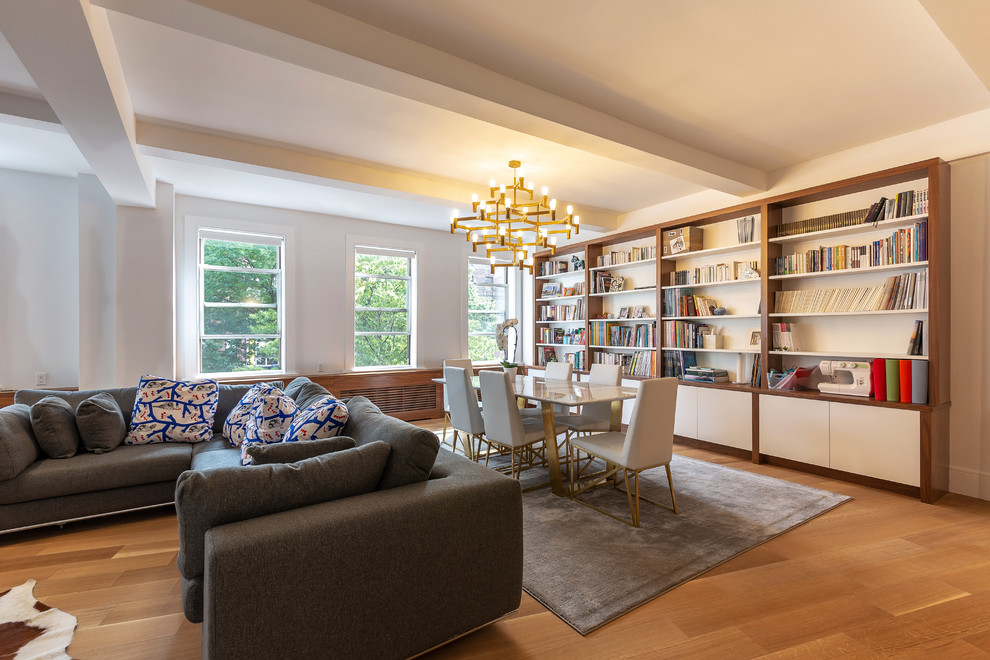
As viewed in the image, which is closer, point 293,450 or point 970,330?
point 293,450

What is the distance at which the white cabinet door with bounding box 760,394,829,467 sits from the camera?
12.8 ft

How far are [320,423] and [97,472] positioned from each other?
157 cm

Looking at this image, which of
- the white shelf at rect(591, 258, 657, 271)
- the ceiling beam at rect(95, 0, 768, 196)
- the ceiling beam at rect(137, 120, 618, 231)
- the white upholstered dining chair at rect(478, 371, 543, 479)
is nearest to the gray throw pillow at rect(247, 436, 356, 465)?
the white upholstered dining chair at rect(478, 371, 543, 479)

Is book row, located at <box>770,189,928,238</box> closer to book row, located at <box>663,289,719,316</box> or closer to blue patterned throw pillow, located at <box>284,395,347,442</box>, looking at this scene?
book row, located at <box>663,289,719,316</box>

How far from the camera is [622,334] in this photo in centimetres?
589

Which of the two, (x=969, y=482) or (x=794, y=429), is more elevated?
(x=794, y=429)

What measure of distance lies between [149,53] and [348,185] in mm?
1776

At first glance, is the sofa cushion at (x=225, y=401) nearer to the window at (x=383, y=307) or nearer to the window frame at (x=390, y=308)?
the window frame at (x=390, y=308)

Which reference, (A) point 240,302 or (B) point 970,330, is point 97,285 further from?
(B) point 970,330

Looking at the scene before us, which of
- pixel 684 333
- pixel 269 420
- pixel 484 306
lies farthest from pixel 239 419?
pixel 484 306

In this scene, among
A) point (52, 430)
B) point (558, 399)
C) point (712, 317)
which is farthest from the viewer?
point (712, 317)

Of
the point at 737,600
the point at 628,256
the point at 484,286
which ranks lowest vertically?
the point at 737,600

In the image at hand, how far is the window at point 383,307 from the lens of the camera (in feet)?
20.6

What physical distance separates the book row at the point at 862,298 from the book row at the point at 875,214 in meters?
0.46
